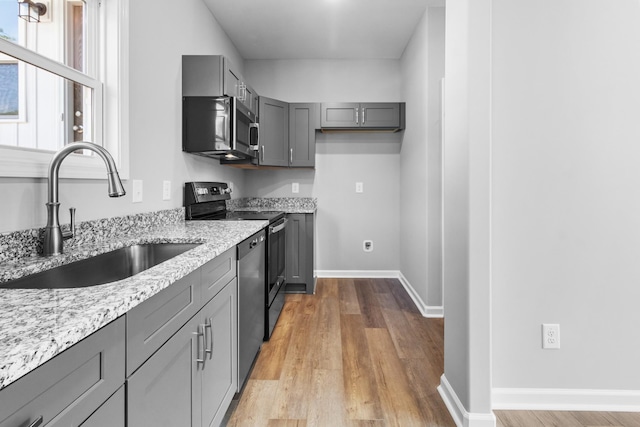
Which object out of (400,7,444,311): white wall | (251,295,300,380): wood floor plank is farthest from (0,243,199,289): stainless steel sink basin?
(400,7,444,311): white wall

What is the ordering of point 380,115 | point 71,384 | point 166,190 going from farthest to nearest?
point 380,115
point 166,190
point 71,384

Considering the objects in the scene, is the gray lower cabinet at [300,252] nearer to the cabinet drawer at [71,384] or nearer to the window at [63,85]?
the window at [63,85]

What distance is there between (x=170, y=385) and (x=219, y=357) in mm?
441

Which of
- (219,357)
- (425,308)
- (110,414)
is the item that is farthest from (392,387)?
(110,414)

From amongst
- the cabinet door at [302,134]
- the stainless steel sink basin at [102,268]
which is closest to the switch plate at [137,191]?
the stainless steel sink basin at [102,268]

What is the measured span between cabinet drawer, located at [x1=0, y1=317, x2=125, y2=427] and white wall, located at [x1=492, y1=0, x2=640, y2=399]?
160cm

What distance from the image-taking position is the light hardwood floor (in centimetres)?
163

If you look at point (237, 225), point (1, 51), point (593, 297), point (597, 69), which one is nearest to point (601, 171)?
point (597, 69)

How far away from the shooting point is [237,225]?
2.09 metres

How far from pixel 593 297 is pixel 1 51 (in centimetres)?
262

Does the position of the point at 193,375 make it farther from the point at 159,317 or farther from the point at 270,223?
the point at 270,223

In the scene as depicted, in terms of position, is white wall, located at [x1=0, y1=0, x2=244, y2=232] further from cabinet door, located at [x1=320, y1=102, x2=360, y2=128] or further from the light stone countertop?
cabinet door, located at [x1=320, y1=102, x2=360, y2=128]

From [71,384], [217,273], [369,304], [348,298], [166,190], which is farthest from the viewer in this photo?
[348,298]

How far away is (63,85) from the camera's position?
1.51m
